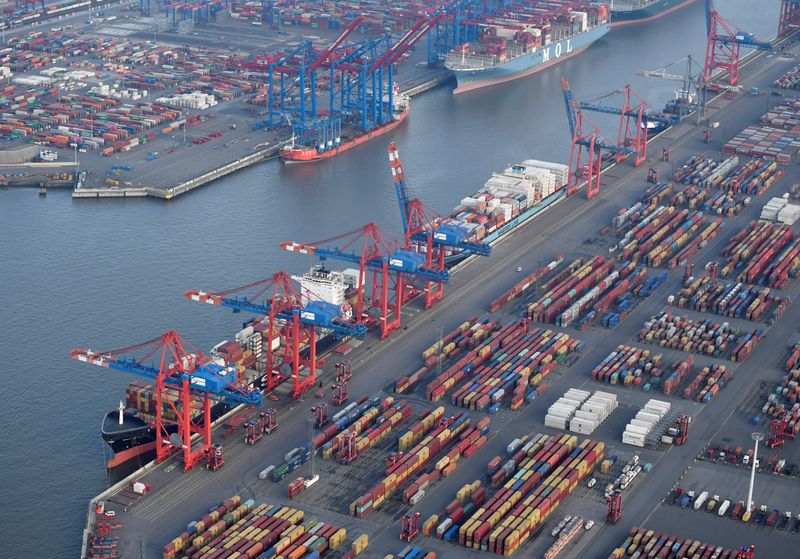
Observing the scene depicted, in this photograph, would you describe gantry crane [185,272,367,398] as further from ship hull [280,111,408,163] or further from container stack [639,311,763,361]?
ship hull [280,111,408,163]

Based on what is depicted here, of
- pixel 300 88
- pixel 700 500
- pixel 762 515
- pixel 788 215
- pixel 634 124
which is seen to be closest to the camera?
pixel 762 515

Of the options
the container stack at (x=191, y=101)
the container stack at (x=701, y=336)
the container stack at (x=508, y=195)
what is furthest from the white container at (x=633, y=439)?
the container stack at (x=191, y=101)

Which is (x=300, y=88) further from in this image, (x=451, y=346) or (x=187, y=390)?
(x=187, y=390)

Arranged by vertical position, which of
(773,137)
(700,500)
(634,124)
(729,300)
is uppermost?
(773,137)

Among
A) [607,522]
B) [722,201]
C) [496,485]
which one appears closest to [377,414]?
[496,485]

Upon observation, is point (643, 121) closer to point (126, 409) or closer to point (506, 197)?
point (506, 197)

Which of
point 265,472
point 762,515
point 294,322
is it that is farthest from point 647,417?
point 265,472
